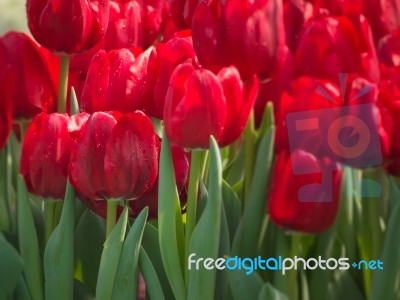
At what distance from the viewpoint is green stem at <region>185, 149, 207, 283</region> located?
59cm

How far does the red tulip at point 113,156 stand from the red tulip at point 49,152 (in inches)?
0.9

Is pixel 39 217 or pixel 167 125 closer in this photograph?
pixel 167 125

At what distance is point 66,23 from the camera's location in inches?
25.7

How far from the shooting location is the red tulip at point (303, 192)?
1.79 ft

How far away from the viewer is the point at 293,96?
547mm

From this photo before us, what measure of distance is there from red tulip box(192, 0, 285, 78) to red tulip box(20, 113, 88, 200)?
4.2 inches

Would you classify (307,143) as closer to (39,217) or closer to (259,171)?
(259,171)

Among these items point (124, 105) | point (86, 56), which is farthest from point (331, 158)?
point (86, 56)

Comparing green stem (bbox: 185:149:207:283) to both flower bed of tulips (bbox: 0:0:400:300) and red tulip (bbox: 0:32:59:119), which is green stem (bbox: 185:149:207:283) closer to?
flower bed of tulips (bbox: 0:0:400:300)

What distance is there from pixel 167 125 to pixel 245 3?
3.7 inches

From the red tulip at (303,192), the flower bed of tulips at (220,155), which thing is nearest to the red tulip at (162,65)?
the flower bed of tulips at (220,155)

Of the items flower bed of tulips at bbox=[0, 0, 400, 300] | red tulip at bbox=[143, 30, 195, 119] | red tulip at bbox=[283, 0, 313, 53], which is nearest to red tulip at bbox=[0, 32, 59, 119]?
flower bed of tulips at bbox=[0, 0, 400, 300]

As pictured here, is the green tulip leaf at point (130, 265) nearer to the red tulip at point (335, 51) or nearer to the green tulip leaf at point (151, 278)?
the green tulip leaf at point (151, 278)

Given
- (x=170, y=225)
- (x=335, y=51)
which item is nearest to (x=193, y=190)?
(x=170, y=225)
